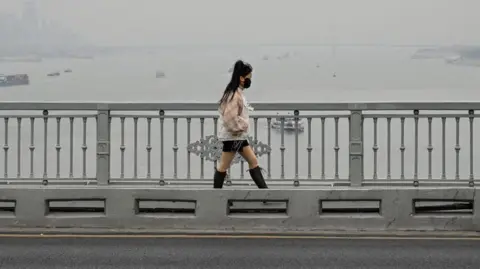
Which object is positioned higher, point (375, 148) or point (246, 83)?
point (246, 83)

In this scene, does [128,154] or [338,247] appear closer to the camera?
[338,247]

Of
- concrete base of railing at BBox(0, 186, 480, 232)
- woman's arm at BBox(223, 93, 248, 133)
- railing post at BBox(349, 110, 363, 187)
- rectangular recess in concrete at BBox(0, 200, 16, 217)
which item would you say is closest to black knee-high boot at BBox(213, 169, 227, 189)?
concrete base of railing at BBox(0, 186, 480, 232)

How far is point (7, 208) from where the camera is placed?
11242mm

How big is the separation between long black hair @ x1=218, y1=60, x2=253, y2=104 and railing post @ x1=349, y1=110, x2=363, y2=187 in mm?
1384

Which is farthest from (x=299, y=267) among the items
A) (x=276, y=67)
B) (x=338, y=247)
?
(x=276, y=67)

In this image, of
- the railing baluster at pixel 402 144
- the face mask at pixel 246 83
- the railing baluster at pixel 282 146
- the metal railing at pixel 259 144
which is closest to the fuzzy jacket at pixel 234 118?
the face mask at pixel 246 83

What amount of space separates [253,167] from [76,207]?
230 centimetres

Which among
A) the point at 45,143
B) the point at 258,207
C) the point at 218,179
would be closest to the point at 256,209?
the point at 258,207

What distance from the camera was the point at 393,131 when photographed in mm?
11250

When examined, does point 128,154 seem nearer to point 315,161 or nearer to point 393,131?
point 315,161

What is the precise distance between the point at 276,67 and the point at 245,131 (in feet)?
23.2

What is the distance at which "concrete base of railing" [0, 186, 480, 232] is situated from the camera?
10.6m

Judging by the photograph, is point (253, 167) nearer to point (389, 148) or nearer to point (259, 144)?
point (259, 144)

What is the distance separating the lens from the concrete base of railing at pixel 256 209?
34.8 ft
